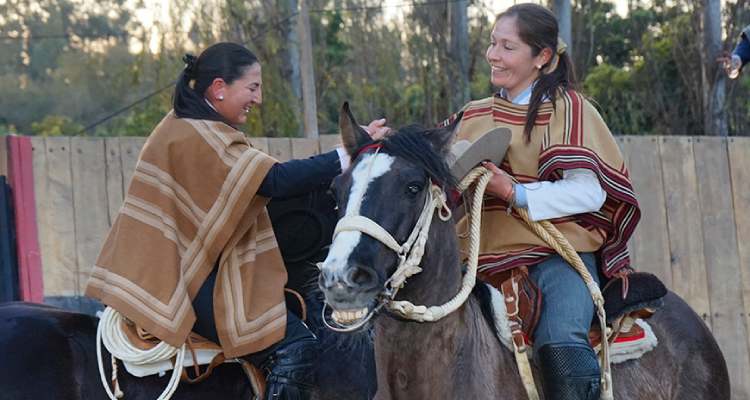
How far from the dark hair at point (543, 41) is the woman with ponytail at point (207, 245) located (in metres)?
0.85

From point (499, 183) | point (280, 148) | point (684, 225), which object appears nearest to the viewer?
point (499, 183)

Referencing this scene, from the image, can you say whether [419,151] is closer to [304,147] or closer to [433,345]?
[433,345]

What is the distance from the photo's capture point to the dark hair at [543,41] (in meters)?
4.40

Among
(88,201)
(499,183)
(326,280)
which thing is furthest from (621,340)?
(88,201)

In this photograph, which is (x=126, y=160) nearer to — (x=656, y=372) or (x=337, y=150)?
(x=337, y=150)

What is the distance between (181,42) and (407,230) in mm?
9531

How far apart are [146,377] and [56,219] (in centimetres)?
266

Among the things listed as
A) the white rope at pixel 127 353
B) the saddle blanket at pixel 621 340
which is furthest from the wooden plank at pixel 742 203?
the white rope at pixel 127 353

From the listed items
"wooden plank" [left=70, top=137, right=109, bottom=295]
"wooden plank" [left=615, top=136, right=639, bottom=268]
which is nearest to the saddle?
"wooden plank" [left=70, top=137, right=109, bottom=295]

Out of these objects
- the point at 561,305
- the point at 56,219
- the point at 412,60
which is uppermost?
the point at 412,60

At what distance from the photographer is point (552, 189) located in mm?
4148

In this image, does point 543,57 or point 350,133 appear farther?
point 543,57

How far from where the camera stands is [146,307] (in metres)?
4.34

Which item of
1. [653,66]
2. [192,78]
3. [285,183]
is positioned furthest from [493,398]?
[653,66]
